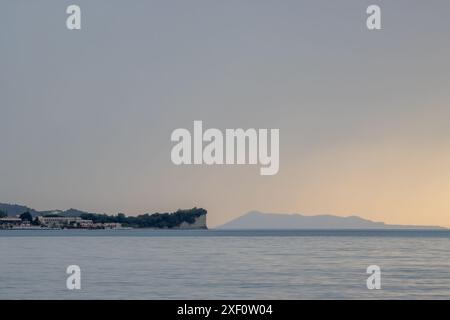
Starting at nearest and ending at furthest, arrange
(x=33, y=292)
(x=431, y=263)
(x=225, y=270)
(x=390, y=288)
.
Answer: (x=33, y=292) < (x=390, y=288) < (x=225, y=270) < (x=431, y=263)

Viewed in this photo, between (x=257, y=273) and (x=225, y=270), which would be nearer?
(x=257, y=273)

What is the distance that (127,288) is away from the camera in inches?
1564

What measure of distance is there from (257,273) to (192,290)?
35.6 ft

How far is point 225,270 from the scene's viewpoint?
5378 cm
